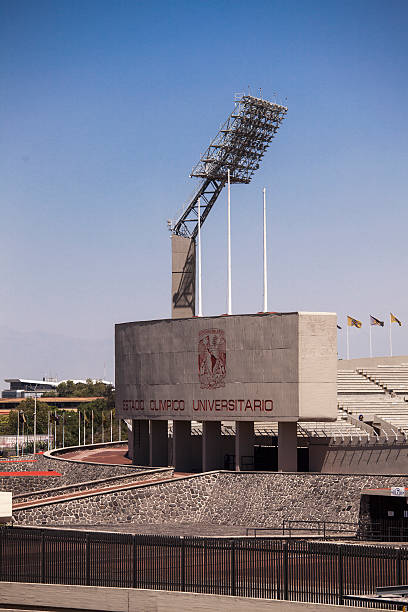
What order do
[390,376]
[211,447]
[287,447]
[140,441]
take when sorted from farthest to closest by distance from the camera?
[390,376], [140,441], [211,447], [287,447]

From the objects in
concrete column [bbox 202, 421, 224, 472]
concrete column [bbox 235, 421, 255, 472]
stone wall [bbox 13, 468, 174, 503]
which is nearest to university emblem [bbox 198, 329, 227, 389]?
concrete column [bbox 235, 421, 255, 472]

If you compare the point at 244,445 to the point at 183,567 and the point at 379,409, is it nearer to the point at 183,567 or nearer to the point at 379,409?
the point at 379,409

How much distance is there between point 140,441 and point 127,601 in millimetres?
31908

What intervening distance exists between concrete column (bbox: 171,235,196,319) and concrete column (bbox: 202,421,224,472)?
18702 mm

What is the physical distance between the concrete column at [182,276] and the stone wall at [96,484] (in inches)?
839

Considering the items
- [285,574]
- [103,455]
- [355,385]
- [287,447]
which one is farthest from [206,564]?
[103,455]

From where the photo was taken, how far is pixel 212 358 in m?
54.9

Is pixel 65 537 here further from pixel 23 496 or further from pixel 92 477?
pixel 92 477

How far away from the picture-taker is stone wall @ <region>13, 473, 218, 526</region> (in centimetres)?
4744

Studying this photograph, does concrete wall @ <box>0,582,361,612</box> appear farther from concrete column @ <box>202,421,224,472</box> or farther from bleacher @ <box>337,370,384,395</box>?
bleacher @ <box>337,370,384,395</box>

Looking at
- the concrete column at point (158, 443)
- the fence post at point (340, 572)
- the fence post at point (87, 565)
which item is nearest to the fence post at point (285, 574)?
the fence post at point (340, 572)

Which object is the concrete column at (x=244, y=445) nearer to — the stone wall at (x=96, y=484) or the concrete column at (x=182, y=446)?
the stone wall at (x=96, y=484)

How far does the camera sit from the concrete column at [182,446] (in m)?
58.8

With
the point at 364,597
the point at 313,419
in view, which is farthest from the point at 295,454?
the point at 364,597
